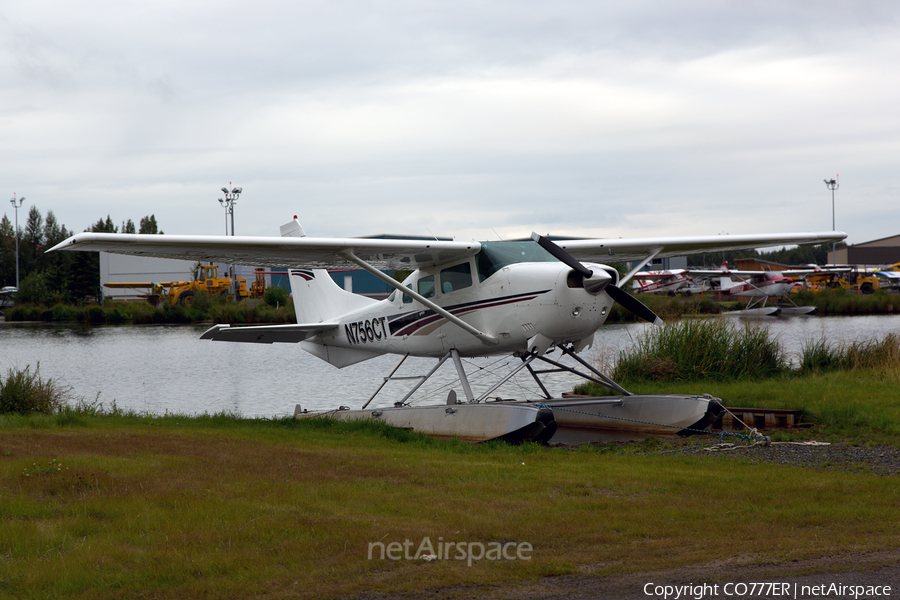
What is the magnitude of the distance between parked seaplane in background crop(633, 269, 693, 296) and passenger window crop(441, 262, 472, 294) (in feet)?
168

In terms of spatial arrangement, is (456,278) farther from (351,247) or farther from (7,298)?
(7,298)

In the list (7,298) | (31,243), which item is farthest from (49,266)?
(31,243)

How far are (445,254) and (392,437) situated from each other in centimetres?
256

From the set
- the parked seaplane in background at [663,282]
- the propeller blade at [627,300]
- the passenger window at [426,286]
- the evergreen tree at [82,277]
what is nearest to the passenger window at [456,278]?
the passenger window at [426,286]

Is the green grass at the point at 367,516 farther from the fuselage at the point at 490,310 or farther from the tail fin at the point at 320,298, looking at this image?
the tail fin at the point at 320,298

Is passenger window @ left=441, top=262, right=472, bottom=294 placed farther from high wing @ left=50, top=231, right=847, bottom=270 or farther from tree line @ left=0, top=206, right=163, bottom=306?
tree line @ left=0, top=206, right=163, bottom=306

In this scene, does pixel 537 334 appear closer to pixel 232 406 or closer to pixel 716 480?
pixel 716 480

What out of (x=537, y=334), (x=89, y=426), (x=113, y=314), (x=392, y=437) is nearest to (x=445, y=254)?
(x=537, y=334)

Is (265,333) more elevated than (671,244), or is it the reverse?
(671,244)

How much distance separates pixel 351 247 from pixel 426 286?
1.56m

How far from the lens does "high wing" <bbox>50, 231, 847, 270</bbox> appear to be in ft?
29.3

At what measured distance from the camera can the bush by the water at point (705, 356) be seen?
48.4ft

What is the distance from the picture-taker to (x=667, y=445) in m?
8.92

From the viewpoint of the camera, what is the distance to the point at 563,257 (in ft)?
30.4
